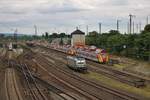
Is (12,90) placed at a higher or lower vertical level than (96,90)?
lower

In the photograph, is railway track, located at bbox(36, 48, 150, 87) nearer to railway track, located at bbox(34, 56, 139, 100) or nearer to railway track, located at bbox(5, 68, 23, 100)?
railway track, located at bbox(34, 56, 139, 100)

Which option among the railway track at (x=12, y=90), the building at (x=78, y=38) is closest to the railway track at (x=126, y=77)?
the railway track at (x=12, y=90)

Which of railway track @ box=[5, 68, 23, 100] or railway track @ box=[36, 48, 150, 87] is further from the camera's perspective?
railway track @ box=[36, 48, 150, 87]

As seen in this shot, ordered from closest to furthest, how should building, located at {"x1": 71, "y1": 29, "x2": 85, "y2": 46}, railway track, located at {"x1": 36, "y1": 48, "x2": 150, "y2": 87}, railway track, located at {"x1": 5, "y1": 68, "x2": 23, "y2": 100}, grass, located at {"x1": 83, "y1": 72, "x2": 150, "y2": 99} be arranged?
railway track, located at {"x1": 5, "y1": 68, "x2": 23, "y2": 100}, grass, located at {"x1": 83, "y1": 72, "x2": 150, "y2": 99}, railway track, located at {"x1": 36, "y1": 48, "x2": 150, "y2": 87}, building, located at {"x1": 71, "y1": 29, "x2": 85, "y2": 46}

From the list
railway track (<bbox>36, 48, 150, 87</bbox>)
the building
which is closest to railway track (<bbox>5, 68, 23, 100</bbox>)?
railway track (<bbox>36, 48, 150, 87</bbox>)

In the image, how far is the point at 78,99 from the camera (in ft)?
113

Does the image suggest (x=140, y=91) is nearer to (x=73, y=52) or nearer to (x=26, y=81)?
(x=26, y=81)

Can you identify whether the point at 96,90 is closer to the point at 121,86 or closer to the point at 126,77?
→ the point at 121,86

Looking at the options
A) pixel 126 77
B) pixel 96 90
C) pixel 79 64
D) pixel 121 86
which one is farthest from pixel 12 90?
pixel 79 64

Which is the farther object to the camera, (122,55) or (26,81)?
(122,55)

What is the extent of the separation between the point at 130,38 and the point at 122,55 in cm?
Answer: 560

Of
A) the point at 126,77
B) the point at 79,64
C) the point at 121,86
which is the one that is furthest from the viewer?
the point at 79,64

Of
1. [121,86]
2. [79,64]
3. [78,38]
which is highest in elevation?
[78,38]

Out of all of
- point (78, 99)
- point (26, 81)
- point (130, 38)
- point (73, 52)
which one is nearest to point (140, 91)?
point (78, 99)
